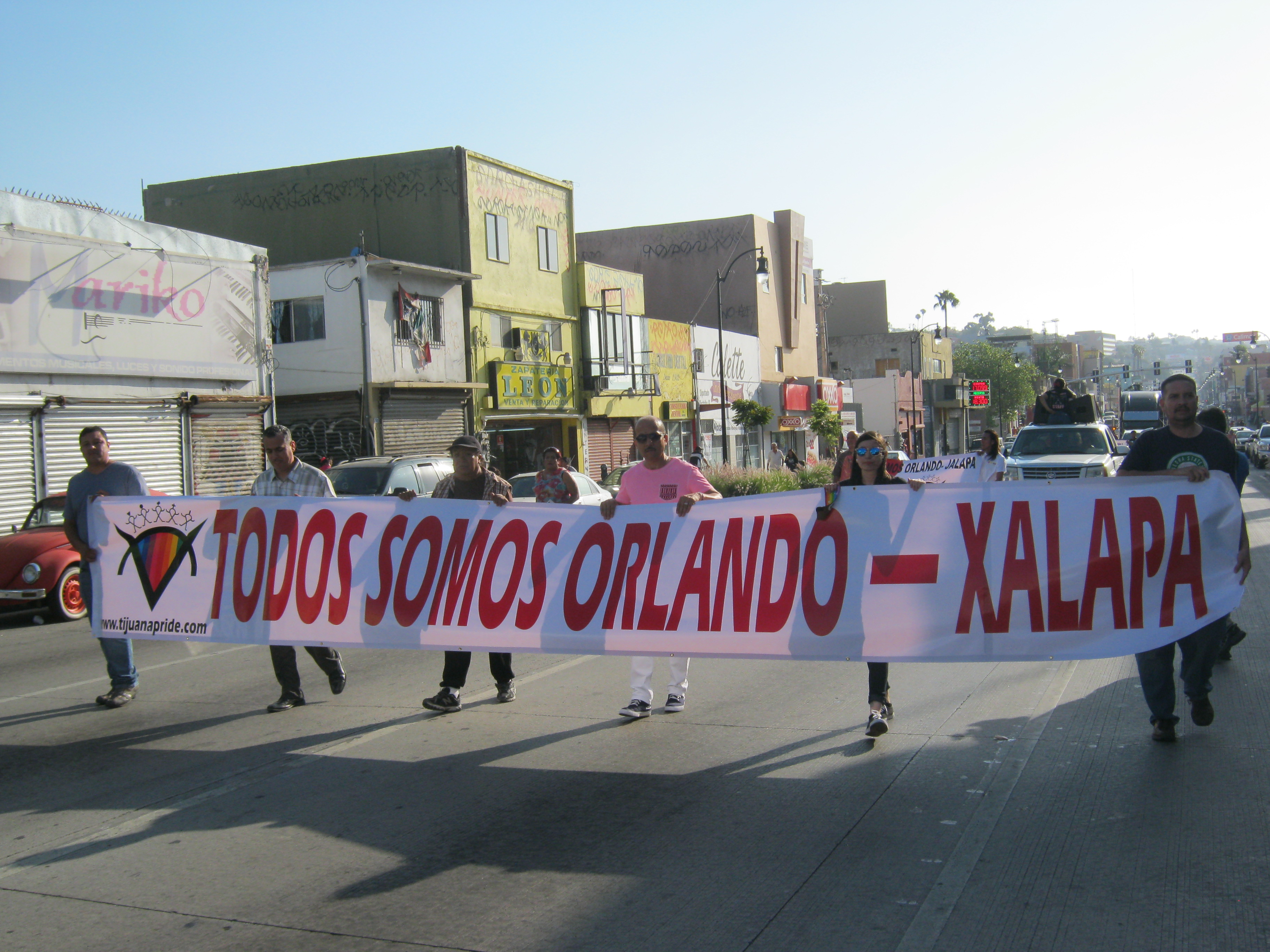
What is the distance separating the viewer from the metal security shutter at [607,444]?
36031 mm

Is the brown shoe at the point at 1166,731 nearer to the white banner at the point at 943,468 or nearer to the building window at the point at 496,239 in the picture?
the white banner at the point at 943,468

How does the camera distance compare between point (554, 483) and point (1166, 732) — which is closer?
point (1166, 732)

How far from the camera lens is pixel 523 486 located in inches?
678

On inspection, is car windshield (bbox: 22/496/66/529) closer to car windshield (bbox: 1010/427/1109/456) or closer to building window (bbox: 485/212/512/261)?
car windshield (bbox: 1010/427/1109/456)

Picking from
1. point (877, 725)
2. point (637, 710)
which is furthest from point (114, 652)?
point (877, 725)

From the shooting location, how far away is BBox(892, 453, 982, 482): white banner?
19.8 meters

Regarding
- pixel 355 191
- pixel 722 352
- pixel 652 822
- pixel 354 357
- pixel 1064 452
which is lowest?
pixel 652 822

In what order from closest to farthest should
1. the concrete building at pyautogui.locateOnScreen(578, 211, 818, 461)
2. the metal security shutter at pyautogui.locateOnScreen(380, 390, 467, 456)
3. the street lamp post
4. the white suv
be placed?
the white suv → the metal security shutter at pyautogui.locateOnScreen(380, 390, 467, 456) → the street lamp post → the concrete building at pyautogui.locateOnScreen(578, 211, 818, 461)

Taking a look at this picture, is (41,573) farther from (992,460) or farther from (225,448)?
(992,460)

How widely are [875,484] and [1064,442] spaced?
15.4m

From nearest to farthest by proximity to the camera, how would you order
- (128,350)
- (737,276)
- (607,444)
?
(128,350) < (607,444) < (737,276)

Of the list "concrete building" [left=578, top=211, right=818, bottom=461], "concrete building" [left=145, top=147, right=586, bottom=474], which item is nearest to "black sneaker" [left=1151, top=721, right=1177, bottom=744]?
"concrete building" [left=145, top=147, right=586, bottom=474]

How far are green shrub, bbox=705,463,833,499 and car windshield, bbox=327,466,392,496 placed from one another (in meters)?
13.6

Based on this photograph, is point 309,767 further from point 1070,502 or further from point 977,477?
point 977,477
